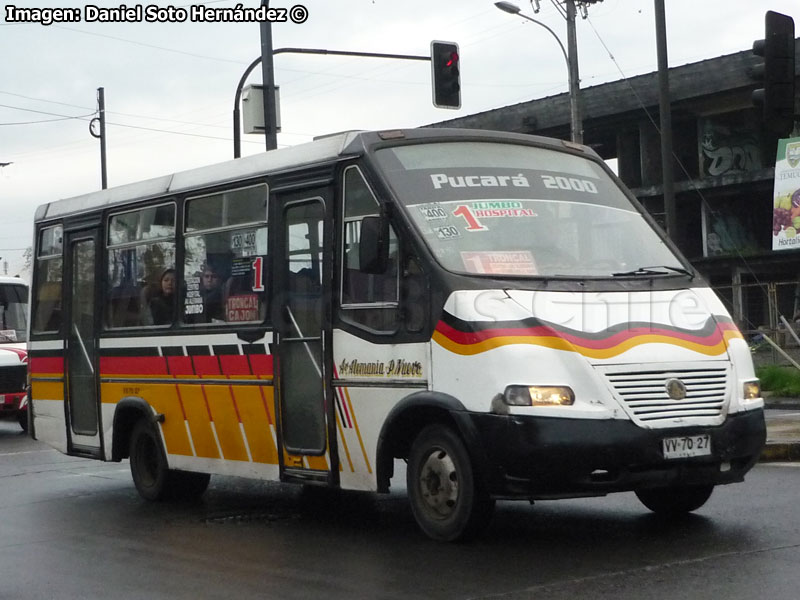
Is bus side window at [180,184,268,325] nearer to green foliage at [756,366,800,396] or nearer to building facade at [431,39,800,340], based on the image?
green foliage at [756,366,800,396]

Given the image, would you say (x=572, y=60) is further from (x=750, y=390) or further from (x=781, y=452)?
(x=750, y=390)

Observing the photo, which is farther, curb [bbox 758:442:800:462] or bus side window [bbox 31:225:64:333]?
bus side window [bbox 31:225:64:333]

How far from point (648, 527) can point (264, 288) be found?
3.37 meters

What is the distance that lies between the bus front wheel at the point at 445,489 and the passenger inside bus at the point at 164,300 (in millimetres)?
3568

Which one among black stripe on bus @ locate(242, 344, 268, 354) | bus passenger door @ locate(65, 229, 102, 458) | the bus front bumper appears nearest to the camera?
the bus front bumper

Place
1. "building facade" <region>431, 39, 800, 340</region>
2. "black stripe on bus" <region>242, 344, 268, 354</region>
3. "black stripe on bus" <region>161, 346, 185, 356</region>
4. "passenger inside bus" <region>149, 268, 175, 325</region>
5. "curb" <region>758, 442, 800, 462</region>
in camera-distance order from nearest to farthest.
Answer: "black stripe on bus" <region>242, 344, 268, 354</region>, "black stripe on bus" <region>161, 346, 185, 356</region>, "passenger inside bus" <region>149, 268, 175, 325</region>, "curb" <region>758, 442, 800, 462</region>, "building facade" <region>431, 39, 800, 340</region>

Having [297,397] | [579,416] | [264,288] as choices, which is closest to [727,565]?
[579,416]

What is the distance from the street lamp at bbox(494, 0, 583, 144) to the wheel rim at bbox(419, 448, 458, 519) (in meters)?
21.7

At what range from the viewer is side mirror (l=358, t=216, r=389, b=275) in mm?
8492

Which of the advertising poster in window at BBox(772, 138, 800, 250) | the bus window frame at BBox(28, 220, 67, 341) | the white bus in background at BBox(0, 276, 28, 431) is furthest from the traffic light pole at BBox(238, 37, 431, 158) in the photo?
the advertising poster in window at BBox(772, 138, 800, 250)

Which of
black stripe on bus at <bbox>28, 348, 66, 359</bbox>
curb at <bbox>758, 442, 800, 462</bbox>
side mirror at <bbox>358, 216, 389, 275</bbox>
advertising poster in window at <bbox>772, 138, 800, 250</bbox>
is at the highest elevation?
advertising poster in window at <bbox>772, 138, 800, 250</bbox>

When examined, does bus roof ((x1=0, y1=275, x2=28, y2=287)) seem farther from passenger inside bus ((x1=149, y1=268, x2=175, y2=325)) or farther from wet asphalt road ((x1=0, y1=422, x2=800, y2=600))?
passenger inside bus ((x1=149, y1=268, x2=175, y2=325))

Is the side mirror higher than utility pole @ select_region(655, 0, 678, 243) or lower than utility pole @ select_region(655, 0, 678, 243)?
lower

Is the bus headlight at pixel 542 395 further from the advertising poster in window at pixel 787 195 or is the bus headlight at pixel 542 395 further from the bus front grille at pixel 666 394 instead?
the advertising poster in window at pixel 787 195
